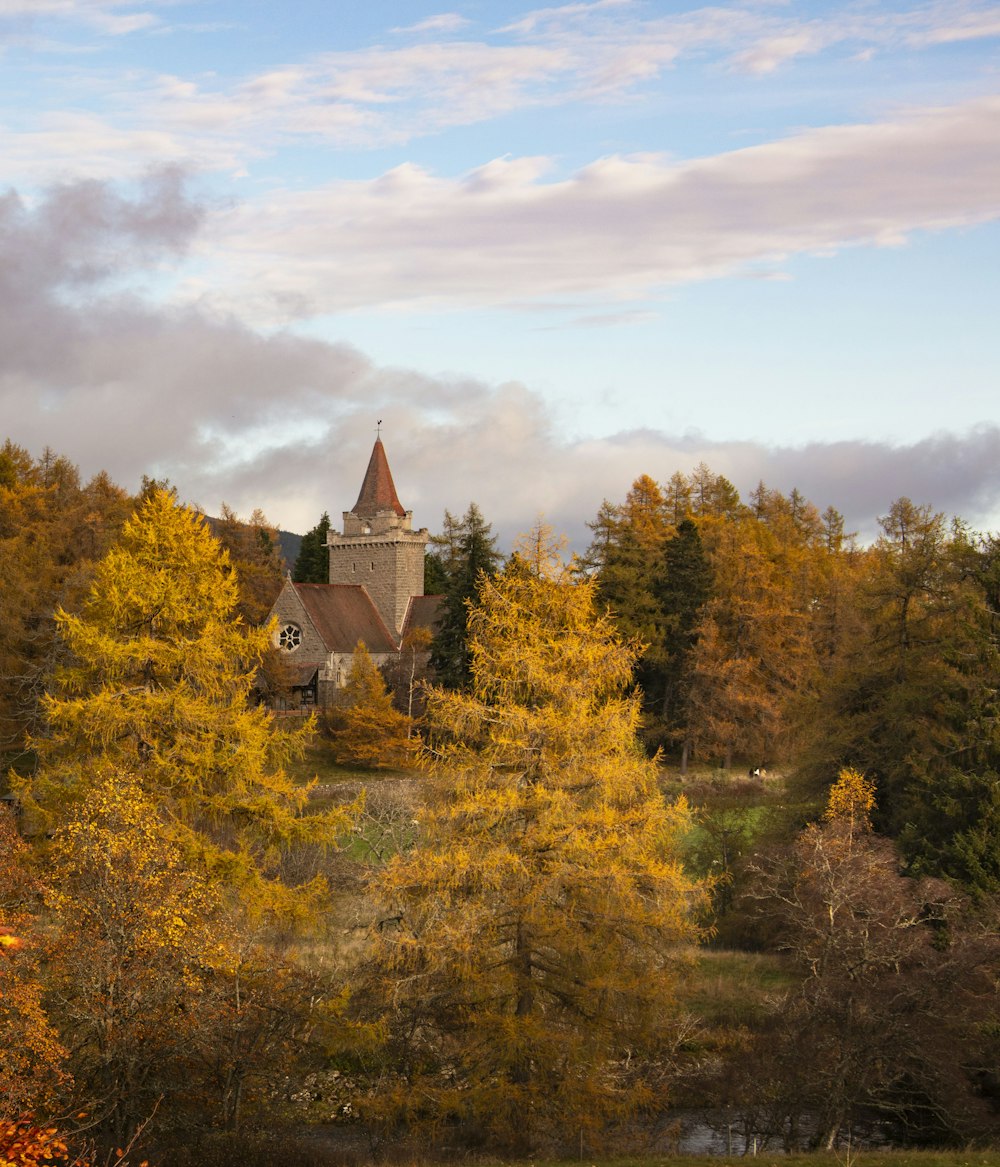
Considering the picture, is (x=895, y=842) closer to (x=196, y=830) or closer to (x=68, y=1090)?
(x=196, y=830)

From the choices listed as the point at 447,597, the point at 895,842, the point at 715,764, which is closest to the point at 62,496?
the point at 447,597

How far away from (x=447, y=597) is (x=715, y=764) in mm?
15126

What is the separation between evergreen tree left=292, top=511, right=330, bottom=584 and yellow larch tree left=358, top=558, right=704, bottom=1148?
228 ft

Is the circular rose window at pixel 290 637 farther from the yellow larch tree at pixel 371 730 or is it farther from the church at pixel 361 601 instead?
the yellow larch tree at pixel 371 730

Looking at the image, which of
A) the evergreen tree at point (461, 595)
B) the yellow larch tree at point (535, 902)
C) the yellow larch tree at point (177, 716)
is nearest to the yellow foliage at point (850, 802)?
the yellow larch tree at point (535, 902)

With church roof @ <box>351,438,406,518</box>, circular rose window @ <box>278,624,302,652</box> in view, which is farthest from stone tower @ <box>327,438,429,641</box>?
circular rose window @ <box>278,624,302,652</box>

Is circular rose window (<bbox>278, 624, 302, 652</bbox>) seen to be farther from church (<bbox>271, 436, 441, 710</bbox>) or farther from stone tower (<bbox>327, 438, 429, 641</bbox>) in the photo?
stone tower (<bbox>327, 438, 429, 641</bbox>)

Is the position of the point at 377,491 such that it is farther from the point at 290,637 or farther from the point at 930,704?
the point at 930,704

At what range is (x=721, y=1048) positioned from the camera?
27.4 m

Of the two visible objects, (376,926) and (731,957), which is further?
(731,957)

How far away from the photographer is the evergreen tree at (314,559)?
90.9 metres

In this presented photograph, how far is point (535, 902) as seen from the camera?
19047 millimetres

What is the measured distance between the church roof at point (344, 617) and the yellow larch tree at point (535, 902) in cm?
4686

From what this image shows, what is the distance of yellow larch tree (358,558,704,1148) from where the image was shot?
1881 cm
